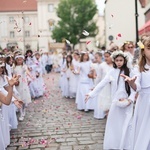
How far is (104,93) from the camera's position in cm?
789

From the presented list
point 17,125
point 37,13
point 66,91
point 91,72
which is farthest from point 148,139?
point 37,13

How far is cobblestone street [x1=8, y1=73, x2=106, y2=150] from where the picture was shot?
21.5 feet

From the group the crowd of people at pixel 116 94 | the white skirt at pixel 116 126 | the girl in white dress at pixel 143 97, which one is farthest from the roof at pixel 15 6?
the girl in white dress at pixel 143 97

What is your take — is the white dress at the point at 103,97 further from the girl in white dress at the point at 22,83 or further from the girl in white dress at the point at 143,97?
the girl in white dress at the point at 143,97

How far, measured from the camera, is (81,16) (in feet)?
183

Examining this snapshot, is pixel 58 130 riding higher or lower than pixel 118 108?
lower

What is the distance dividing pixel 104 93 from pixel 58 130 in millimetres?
1364

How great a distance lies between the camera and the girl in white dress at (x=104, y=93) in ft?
25.0

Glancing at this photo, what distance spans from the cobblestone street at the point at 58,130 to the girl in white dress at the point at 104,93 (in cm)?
30

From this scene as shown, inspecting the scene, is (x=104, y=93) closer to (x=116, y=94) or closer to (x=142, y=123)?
(x=116, y=94)

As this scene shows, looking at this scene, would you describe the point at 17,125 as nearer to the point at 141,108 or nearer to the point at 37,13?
the point at 141,108

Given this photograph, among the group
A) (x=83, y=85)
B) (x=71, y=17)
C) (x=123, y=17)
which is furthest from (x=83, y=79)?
(x=71, y=17)

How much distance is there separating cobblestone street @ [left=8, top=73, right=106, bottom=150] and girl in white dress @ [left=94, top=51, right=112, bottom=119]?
30 cm

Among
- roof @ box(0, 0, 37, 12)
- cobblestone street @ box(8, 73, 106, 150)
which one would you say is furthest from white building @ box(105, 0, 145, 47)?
cobblestone street @ box(8, 73, 106, 150)
